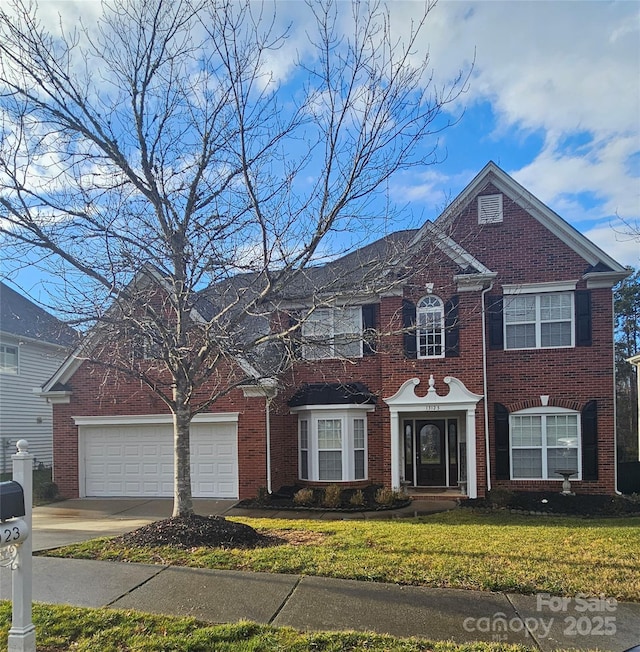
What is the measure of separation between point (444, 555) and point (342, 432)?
7673mm

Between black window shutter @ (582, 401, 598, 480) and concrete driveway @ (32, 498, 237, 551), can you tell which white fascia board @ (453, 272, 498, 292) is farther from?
concrete driveway @ (32, 498, 237, 551)

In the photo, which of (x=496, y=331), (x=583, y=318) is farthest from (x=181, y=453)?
(x=583, y=318)

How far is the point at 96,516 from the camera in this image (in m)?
11.7

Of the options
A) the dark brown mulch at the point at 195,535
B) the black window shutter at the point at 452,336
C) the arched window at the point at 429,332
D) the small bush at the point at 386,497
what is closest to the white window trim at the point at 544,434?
the black window shutter at the point at 452,336

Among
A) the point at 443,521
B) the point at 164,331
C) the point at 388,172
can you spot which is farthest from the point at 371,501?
the point at 388,172

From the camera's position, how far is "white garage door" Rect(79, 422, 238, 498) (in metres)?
14.2

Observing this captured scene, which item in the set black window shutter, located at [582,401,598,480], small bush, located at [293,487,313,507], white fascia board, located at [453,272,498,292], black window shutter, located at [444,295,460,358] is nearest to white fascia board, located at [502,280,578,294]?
white fascia board, located at [453,272,498,292]

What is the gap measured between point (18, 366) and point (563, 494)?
19052mm

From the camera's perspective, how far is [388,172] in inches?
300

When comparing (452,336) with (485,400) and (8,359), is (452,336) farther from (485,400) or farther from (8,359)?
(8,359)

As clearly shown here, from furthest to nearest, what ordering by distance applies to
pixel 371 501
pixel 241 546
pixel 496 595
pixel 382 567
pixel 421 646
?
pixel 371 501 → pixel 241 546 → pixel 382 567 → pixel 496 595 → pixel 421 646

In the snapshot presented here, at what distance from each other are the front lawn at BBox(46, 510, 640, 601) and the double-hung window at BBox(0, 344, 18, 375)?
1401cm

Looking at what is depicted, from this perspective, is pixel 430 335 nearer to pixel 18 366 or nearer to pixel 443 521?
pixel 443 521

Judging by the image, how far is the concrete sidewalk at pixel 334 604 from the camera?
451 centimetres
